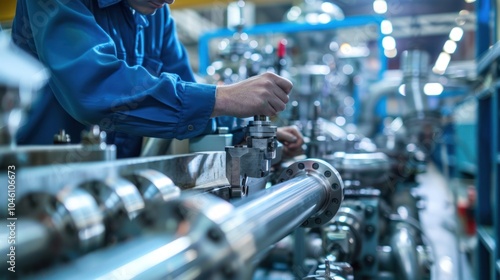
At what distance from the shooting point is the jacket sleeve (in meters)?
0.81

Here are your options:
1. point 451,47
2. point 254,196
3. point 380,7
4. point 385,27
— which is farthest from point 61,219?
point 451,47

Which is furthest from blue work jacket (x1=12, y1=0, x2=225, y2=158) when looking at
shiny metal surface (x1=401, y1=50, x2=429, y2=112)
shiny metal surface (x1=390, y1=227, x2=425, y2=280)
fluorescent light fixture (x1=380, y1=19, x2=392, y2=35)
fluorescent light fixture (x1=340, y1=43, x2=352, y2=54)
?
fluorescent light fixture (x1=340, y1=43, x2=352, y2=54)

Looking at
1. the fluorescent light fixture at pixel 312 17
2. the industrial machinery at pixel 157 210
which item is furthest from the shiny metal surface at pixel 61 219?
the fluorescent light fixture at pixel 312 17

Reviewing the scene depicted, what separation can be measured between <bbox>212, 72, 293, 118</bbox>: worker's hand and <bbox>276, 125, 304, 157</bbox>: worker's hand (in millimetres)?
361

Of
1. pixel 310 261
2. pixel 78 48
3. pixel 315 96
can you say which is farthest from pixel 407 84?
pixel 78 48

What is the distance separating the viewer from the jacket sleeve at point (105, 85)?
81 cm

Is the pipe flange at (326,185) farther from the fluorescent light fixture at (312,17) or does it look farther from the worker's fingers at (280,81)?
the fluorescent light fixture at (312,17)

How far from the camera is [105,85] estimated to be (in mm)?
815

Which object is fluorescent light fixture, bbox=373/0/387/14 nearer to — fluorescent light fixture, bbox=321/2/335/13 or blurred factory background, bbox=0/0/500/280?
blurred factory background, bbox=0/0/500/280

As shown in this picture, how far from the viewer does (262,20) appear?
9422mm

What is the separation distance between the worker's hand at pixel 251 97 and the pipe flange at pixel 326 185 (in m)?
0.13

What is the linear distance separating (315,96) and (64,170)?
7.36ft

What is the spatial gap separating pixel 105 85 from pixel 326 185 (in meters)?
0.44

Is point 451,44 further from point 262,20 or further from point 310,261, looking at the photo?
point 262,20
